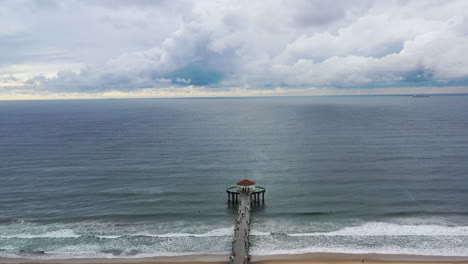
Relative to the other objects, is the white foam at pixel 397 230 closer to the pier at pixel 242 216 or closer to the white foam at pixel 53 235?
the pier at pixel 242 216

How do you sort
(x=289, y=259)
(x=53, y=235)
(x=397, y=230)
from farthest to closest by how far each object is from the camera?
(x=53, y=235) < (x=397, y=230) < (x=289, y=259)

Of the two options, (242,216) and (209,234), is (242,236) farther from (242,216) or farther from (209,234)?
(209,234)

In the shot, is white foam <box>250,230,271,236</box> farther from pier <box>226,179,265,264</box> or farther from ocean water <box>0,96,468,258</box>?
pier <box>226,179,265,264</box>

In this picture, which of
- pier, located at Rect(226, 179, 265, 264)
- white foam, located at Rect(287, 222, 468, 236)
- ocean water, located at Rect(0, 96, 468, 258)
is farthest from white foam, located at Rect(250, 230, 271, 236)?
white foam, located at Rect(287, 222, 468, 236)

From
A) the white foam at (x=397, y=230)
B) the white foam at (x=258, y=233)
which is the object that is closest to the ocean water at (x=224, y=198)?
the white foam at (x=397, y=230)

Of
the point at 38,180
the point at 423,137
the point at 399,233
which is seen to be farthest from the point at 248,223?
the point at 423,137

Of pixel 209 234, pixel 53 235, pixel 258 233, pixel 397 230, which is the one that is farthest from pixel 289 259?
pixel 53 235

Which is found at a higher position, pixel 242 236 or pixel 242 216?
pixel 242 216
